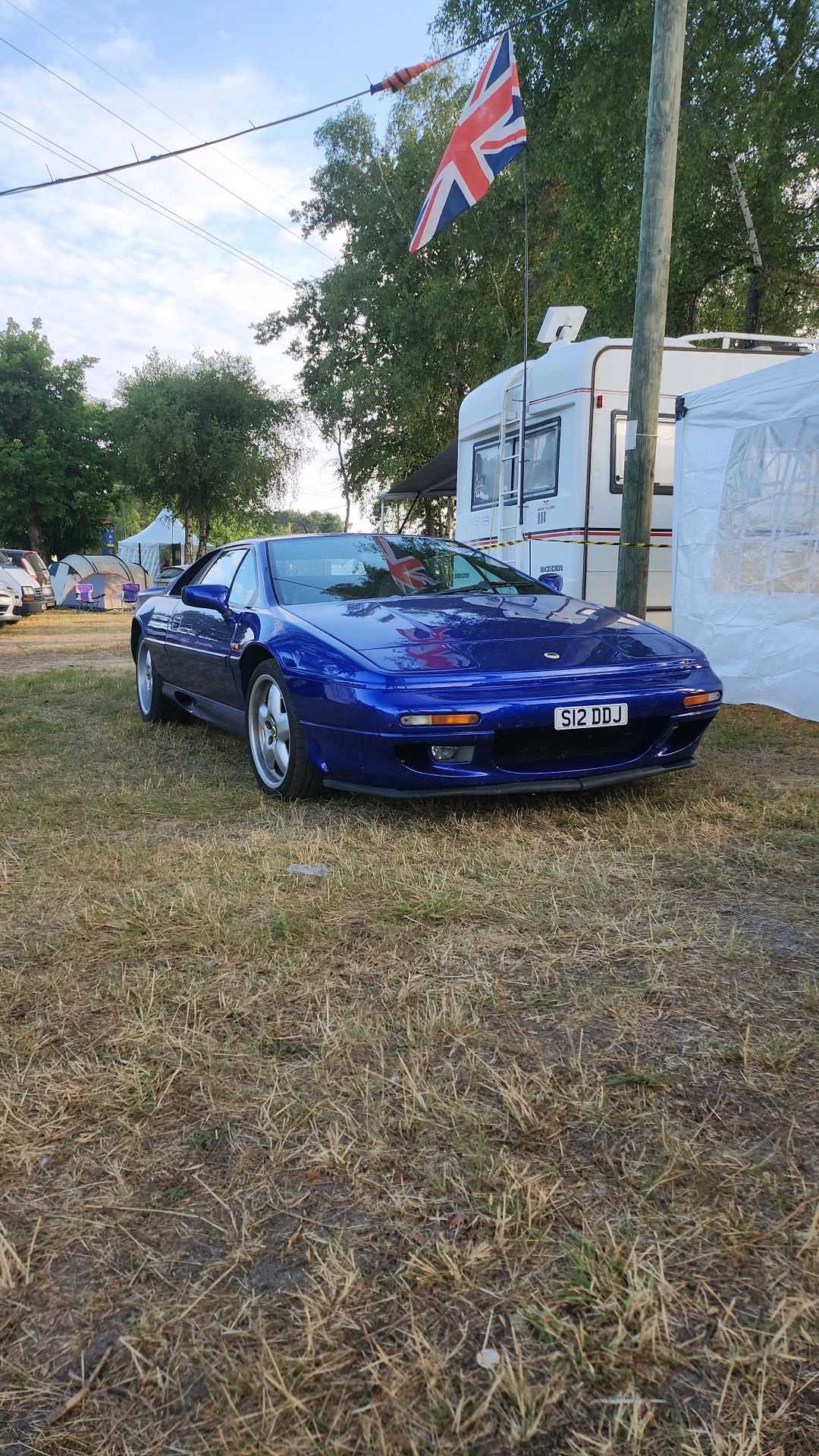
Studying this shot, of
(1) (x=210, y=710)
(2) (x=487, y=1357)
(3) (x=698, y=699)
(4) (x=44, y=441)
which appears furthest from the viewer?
(4) (x=44, y=441)

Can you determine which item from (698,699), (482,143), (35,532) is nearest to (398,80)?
(482,143)

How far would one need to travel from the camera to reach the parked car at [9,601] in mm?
16953

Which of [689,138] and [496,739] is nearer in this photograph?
[496,739]

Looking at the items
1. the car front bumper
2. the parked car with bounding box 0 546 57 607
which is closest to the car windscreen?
the car front bumper

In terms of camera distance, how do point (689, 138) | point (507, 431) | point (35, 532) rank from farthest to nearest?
point (35, 532), point (689, 138), point (507, 431)

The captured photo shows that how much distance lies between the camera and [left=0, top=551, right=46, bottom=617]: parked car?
1997 cm

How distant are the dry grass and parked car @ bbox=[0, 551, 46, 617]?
60.8 ft

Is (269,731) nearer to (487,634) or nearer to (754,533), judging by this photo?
(487,634)

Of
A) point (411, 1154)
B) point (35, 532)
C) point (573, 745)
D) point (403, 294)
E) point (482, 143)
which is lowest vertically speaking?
point (411, 1154)

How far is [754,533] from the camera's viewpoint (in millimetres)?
5953

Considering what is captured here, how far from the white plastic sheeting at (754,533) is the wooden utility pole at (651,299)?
0.84 feet

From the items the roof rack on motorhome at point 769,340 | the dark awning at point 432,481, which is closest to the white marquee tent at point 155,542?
the dark awning at point 432,481

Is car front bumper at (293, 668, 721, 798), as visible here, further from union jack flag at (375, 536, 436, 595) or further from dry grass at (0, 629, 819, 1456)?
union jack flag at (375, 536, 436, 595)

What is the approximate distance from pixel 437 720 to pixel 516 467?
631 cm
